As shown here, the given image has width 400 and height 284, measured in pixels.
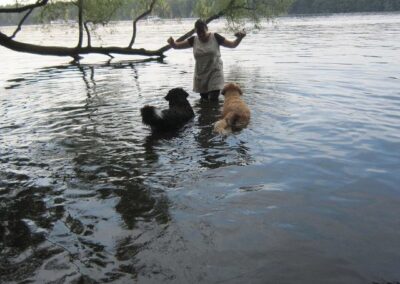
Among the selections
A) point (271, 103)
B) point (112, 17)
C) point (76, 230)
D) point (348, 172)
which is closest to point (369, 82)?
point (271, 103)

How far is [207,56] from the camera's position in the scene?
36.6 feet

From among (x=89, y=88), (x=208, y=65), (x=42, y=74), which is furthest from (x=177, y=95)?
(x=42, y=74)

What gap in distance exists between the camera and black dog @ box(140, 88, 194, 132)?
8.20m

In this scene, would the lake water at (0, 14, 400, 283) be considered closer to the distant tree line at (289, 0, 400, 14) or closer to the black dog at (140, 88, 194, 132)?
the black dog at (140, 88, 194, 132)

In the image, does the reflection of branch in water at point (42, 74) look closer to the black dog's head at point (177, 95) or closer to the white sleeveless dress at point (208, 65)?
the white sleeveless dress at point (208, 65)

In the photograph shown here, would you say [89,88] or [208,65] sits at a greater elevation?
[208,65]

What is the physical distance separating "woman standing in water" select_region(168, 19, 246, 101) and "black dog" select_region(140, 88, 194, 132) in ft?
5.65

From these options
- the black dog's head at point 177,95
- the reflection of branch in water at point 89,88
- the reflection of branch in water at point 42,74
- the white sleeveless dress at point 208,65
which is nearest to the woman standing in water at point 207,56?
the white sleeveless dress at point 208,65

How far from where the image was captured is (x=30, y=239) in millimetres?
4566

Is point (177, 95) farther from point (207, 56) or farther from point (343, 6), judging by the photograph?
point (343, 6)

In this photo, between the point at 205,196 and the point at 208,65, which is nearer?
the point at 205,196

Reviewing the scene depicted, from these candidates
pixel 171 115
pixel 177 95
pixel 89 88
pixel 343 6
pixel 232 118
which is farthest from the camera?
pixel 343 6

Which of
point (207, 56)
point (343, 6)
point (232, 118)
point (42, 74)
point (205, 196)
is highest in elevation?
point (343, 6)

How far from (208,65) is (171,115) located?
2935 millimetres
